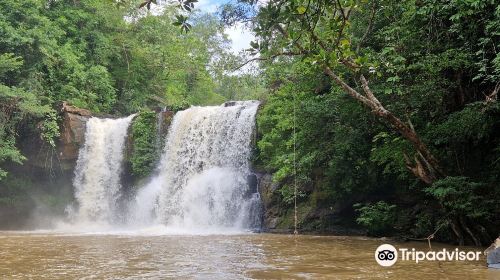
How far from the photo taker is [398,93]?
831 cm

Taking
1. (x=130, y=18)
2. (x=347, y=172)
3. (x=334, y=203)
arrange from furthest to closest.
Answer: (x=130, y=18) < (x=334, y=203) < (x=347, y=172)

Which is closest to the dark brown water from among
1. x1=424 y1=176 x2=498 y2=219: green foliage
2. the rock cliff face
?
x1=424 y1=176 x2=498 y2=219: green foliage

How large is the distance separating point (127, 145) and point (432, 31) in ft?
45.9

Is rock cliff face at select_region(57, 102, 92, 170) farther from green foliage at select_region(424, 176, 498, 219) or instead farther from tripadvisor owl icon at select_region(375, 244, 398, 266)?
green foliage at select_region(424, 176, 498, 219)

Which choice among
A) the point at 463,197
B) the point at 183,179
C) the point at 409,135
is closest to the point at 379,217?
the point at 463,197

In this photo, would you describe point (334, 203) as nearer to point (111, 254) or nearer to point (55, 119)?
point (111, 254)

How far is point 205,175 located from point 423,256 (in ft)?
33.3

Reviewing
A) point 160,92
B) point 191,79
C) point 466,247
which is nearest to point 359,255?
point 466,247

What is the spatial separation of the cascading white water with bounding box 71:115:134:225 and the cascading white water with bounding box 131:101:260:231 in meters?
1.73

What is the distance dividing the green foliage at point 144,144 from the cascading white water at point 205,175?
55cm

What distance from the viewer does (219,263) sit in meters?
6.78

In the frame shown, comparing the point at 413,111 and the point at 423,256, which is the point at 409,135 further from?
the point at 423,256

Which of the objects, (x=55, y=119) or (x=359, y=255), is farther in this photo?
(x=55, y=119)

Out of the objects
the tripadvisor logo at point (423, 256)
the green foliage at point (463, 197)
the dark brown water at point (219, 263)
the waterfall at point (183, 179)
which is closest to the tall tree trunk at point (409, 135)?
the green foliage at point (463, 197)
